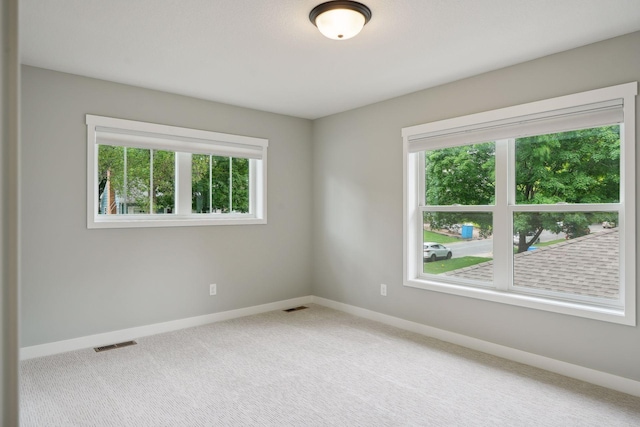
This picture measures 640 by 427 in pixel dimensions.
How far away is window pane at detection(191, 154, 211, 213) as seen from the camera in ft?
14.0

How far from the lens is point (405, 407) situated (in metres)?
2.49

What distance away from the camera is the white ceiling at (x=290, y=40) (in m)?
2.35

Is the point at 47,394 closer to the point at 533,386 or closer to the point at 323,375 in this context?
the point at 323,375

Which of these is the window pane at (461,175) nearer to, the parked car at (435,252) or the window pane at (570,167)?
the window pane at (570,167)

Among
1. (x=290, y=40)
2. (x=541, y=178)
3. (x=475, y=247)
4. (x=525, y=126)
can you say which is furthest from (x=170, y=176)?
(x=541, y=178)

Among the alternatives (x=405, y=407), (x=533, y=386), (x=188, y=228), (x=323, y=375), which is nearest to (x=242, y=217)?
(x=188, y=228)

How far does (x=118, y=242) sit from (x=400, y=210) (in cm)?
279

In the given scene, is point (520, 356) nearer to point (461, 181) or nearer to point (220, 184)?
point (461, 181)

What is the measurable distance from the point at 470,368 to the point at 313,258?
258cm

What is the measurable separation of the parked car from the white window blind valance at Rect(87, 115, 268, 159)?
86.2 inches

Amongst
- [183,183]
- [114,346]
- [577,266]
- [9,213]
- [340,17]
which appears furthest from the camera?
[183,183]

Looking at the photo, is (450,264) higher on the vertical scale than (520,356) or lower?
higher

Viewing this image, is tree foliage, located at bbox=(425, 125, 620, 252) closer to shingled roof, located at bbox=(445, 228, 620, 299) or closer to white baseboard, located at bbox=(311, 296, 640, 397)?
shingled roof, located at bbox=(445, 228, 620, 299)

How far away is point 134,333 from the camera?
377 cm
